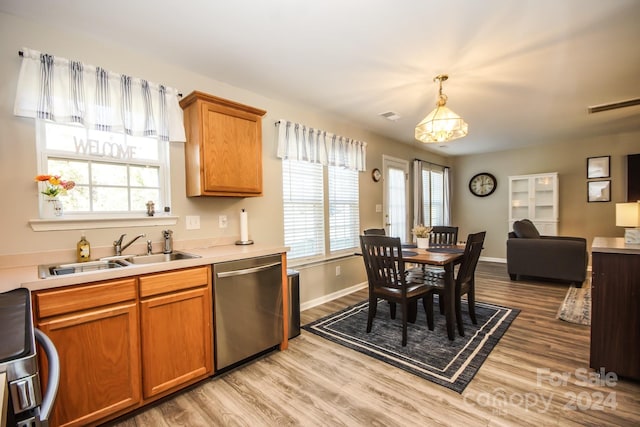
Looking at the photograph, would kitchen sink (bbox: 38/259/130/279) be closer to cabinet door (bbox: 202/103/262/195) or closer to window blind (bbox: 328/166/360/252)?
cabinet door (bbox: 202/103/262/195)

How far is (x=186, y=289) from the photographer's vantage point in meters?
1.97

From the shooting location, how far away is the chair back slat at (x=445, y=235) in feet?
12.4

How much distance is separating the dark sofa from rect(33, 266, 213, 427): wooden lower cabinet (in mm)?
4702

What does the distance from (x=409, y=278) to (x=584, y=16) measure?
240 centimetres

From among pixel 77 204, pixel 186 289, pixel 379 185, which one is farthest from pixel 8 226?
pixel 379 185

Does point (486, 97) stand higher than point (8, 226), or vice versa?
point (486, 97)

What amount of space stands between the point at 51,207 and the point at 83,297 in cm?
80

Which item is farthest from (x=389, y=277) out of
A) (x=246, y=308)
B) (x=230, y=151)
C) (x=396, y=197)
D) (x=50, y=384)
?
(x=396, y=197)

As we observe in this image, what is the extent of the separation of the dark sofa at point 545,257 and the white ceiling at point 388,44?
79.1 inches

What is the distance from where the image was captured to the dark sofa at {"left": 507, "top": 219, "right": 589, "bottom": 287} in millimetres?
4242

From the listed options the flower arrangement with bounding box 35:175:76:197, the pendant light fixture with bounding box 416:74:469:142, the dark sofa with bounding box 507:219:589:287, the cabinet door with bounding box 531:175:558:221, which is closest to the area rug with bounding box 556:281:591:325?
the dark sofa with bounding box 507:219:589:287

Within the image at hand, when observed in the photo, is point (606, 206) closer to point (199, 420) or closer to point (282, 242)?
point (282, 242)

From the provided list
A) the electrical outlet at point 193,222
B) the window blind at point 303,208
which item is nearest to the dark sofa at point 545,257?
the window blind at point 303,208

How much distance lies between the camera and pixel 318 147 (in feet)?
12.1
